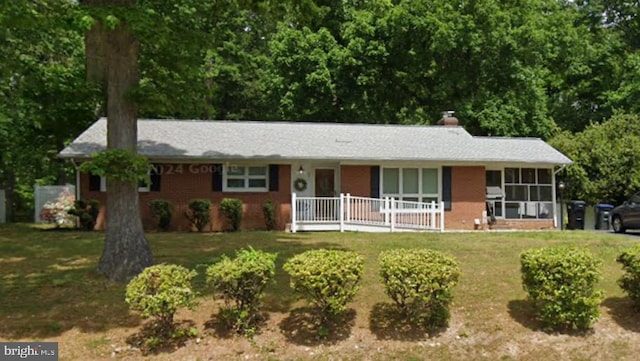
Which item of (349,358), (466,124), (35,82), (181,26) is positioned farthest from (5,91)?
(466,124)

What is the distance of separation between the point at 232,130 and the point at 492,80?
14.2 metres

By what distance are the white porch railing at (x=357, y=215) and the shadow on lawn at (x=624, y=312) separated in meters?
9.85

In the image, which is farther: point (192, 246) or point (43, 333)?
point (192, 246)

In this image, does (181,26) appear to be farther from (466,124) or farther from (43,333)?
(466,124)

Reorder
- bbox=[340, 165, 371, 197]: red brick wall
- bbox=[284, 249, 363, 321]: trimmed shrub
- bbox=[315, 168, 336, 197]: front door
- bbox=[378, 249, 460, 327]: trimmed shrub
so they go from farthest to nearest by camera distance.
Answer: bbox=[315, 168, 336, 197]: front door < bbox=[340, 165, 371, 197]: red brick wall < bbox=[378, 249, 460, 327]: trimmed shrub < bbox=[284, 249, 363, 321]: trimmed shrub

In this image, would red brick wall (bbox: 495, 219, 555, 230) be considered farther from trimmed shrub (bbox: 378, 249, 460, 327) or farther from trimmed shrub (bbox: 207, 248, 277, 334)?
trimmed shrub (bbox: 207, 248, 277, 334)

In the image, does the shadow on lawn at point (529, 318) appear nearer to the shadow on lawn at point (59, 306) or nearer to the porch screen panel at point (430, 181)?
the shadow on lawn at point (59, 306)

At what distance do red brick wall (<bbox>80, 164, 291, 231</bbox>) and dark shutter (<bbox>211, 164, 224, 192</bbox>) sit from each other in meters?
0.10

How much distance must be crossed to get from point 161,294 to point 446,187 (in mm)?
14785

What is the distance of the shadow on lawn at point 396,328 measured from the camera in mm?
6871

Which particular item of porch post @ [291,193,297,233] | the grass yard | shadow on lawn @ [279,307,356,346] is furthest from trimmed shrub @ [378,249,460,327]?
porch post @ [291,193,297,233]

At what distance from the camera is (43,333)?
270 inches

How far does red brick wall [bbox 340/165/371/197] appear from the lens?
19.2 meters

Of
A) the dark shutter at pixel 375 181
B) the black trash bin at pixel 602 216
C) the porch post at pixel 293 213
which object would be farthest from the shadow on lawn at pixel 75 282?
the black trash bin at pixel 602 216
